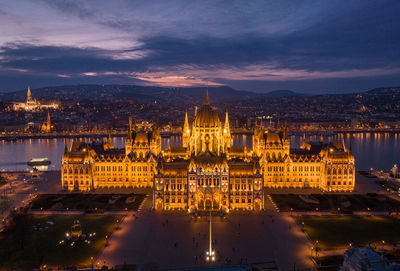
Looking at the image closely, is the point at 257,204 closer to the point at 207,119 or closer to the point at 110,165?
the point at 207,119

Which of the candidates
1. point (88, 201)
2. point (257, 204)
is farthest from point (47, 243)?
point (257, 204)

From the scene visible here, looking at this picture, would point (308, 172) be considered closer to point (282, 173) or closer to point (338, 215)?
point (282, 173)

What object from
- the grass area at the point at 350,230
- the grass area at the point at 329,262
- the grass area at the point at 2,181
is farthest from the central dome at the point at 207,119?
the grass area at the point at 2,181

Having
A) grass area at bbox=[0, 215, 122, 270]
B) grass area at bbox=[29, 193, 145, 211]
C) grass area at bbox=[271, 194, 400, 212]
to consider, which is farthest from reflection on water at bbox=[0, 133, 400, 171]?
grass area at bbox=[0, 215, 122, 270]

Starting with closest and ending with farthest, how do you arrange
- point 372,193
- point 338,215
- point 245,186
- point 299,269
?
point 299,269 < point 338,215 < point 245,186 < point 372,193

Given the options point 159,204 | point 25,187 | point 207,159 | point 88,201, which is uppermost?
point 207,159

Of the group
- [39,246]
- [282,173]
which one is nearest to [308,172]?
[282,173]
